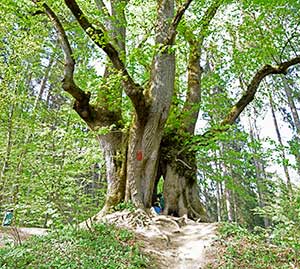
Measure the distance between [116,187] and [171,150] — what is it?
5.37ft

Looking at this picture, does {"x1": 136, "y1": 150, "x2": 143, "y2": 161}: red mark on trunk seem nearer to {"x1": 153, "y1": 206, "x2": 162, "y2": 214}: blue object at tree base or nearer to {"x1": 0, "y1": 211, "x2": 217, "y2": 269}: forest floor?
{"x1": 0, "y1": 211, "x2": 217, "y2": 269}: forest floor

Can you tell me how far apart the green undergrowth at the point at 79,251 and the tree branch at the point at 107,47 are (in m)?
2.55

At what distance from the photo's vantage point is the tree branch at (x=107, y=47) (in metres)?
5.57

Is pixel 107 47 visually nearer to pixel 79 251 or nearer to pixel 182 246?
pixel 79 251

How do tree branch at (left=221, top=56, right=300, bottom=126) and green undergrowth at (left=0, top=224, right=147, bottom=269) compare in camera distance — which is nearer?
green undergrowth at (left=0, top=224, right=147, bottom=269)

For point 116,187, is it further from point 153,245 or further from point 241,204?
point 241,204

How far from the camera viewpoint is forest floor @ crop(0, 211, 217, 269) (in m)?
4.40

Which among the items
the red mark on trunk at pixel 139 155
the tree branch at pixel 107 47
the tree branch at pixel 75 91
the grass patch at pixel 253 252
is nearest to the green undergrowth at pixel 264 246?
the grass patch at pixel 253 252

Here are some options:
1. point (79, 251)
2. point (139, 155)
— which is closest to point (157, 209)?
point (139, 155)

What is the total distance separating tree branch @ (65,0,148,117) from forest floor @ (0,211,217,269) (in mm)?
2274

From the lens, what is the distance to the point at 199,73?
8539mm

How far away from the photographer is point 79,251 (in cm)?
403

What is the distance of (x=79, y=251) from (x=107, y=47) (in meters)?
3.60

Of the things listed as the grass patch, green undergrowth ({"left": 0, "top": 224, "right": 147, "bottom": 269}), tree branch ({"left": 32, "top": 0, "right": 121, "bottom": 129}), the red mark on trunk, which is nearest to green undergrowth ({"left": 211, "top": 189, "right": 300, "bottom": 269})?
the grass patch
